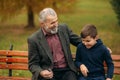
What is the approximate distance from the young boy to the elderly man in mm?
190

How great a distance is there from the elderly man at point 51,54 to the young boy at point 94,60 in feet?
0.62

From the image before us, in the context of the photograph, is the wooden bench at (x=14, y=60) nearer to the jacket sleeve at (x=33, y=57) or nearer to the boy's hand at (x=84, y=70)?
the jacket sleeve at (x=33, y=57)

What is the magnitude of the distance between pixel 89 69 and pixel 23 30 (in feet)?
52.9

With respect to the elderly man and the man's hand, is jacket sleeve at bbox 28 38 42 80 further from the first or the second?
the man's hand

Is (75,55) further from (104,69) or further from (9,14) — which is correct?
(9,14)

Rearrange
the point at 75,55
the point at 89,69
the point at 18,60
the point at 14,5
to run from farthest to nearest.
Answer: the point at 14,5 → the point at 18,60 → the point at 75,55 → the point at 89,69

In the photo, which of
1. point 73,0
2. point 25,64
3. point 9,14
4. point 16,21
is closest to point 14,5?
point 9,14

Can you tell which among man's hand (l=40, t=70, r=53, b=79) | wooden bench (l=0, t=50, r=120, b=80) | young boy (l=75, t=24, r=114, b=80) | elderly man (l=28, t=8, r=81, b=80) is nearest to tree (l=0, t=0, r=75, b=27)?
wooden bench (l=0, t=50, r=120, b=80)

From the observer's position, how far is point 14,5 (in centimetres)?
2153

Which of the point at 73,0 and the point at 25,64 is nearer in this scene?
the point at 25,64

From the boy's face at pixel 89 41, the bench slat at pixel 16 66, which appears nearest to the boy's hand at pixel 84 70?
the boy's face at pixel 89 41

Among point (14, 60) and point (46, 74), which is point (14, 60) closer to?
point (14, 60)

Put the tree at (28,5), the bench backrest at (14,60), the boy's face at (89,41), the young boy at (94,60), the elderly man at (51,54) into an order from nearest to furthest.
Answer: the boy's face at (89,41) < the young boy at (94,60) < the elderly man at (51,54) < the bench backrest at (14,60) < the tree at (28,5)

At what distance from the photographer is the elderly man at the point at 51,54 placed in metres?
6.15
